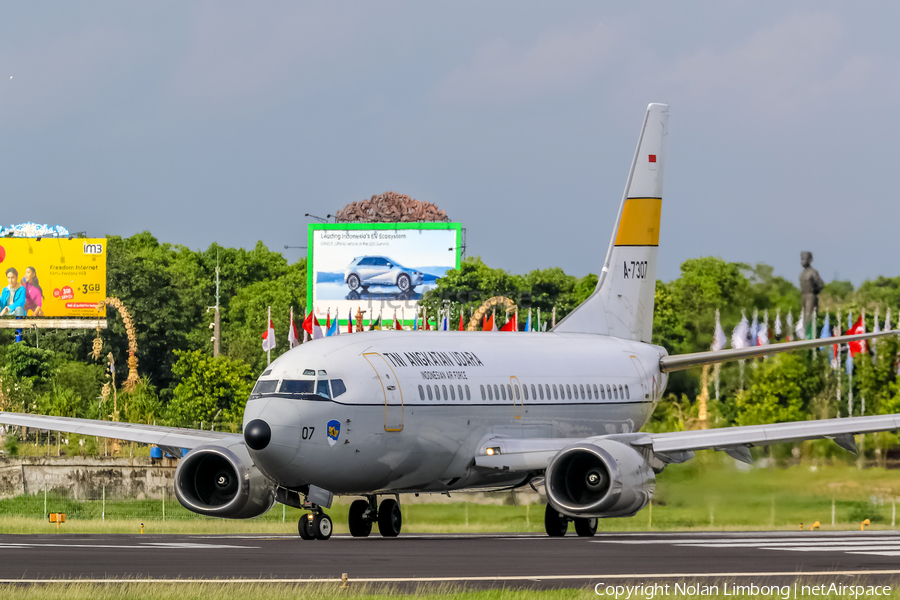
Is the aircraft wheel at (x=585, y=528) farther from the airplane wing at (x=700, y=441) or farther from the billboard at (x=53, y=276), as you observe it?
the billboard at (x=53, y=276)

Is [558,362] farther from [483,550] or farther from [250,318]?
[250,318]

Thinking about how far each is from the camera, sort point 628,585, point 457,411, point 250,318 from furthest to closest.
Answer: point 250,318 < point 457,411 < point 628,585

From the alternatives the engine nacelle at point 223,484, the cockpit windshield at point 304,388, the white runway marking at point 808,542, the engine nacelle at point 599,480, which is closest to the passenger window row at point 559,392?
the engine nacelle at point 599,480

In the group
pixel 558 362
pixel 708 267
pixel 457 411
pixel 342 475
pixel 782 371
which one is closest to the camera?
pixel 342 475

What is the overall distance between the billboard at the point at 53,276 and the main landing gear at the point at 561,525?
266ft

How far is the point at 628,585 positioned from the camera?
1930cm

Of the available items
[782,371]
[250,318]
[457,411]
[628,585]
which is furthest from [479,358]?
[250,318]

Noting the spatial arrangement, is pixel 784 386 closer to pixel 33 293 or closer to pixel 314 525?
pixel 314 525

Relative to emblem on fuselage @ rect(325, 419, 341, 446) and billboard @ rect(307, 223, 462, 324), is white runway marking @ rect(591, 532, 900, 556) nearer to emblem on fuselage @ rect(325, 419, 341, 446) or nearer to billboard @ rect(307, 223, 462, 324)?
emblem on fuselage @ rect(325, 419, 341, 446)

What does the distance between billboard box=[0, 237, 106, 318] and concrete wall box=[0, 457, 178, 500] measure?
45130mm

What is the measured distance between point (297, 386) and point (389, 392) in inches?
78.9

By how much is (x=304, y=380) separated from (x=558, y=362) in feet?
29.5

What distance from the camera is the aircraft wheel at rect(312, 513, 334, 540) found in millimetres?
29328

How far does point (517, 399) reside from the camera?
1310 inches
